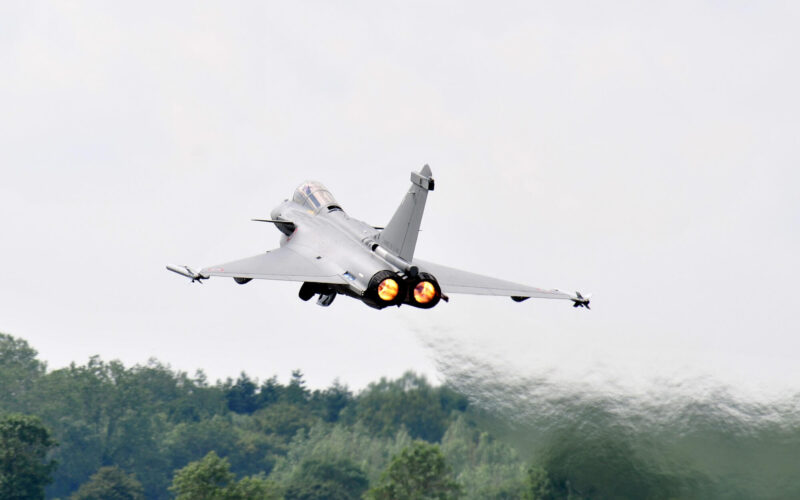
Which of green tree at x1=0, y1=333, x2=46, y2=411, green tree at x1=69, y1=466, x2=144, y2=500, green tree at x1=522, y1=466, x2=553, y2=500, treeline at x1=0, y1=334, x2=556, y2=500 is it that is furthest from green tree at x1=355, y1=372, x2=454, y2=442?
green tree at x1=0, y1=333, x2=46, y2=411

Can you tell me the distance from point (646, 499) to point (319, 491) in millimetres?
41375

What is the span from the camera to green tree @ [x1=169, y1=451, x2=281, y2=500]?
72.0 m

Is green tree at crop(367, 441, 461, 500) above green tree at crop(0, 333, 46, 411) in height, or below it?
below

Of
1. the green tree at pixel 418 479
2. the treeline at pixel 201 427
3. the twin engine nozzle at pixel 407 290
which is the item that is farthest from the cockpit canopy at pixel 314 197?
the treeline at pixel 201 427

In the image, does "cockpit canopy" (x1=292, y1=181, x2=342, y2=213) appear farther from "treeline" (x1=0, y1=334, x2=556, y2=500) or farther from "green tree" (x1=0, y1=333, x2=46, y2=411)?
"green tree" (x1=0, y1=333, x2=46, y2=411)

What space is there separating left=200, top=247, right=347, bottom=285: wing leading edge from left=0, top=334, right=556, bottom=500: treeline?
3324 centimetres

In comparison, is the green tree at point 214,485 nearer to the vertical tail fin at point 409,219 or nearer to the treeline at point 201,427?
the treeline at point 201,427

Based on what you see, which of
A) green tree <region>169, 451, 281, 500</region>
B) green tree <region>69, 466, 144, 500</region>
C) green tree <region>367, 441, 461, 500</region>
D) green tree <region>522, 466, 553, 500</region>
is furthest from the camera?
green tree <region>69, 466, 144, 500</region>

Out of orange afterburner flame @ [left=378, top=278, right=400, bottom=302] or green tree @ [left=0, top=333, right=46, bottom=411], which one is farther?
green tree @ [left=0, top=333, right=46, bottom=411]

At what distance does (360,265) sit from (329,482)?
48.5 m

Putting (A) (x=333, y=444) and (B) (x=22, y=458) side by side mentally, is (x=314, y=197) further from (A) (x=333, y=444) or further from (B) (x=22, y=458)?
(A) (x=333, y=444)

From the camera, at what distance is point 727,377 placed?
47312 mm

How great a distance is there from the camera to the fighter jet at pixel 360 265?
133ft

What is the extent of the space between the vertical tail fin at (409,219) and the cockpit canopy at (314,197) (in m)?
5.77
